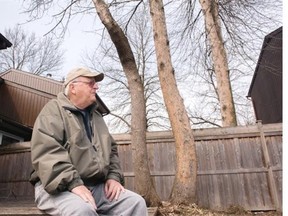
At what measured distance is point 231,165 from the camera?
6.20m

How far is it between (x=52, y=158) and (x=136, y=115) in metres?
2.82

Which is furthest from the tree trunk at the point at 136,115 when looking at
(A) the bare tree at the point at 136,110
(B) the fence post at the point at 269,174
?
(B) the fence post at the point at 269,174

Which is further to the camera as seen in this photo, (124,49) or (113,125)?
(113,125)

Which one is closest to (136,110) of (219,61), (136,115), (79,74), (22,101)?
(136,115)

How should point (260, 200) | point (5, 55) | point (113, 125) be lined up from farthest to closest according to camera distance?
1. point (5, 55)
2. point (113, 125)
3. point (260, 200)

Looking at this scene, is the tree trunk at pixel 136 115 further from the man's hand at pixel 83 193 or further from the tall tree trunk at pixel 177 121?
the man's hand at pixel 83 193

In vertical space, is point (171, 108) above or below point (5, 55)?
below

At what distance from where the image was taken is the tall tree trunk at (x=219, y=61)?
7.70 m

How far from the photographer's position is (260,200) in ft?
19.2

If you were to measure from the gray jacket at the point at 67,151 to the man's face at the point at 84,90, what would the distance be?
0.29 feet

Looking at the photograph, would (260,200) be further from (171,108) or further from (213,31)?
(213,31)

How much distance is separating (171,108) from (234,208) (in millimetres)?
2355

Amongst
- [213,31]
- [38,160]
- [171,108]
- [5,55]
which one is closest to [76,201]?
[38,160]

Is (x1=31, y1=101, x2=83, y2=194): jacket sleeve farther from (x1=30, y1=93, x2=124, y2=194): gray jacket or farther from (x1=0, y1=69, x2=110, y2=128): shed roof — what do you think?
(x1=0, y1=69, x2=110, y2=128): shed roof
